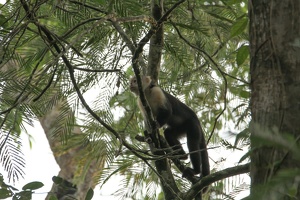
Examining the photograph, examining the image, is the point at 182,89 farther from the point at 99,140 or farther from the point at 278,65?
the point at 278,65

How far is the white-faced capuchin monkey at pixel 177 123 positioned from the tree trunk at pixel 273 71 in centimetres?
292

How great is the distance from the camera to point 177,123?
5.20 meters

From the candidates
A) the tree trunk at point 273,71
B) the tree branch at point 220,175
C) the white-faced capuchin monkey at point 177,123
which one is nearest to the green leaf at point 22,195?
the tree branch at point 220,175

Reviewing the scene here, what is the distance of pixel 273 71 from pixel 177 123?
11.5ft

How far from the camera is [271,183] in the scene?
2.71 feet

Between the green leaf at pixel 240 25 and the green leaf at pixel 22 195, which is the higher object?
the green leaf at pixel 240 25

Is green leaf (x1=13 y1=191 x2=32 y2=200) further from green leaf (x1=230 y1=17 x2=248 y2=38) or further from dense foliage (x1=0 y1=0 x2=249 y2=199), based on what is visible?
green leaf (x1=230 y1=17 x2=248 y2=38)

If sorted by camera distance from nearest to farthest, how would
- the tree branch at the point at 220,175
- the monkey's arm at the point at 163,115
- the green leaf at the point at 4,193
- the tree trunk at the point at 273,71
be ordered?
the tree trunk at the point at 273,71
the green leaf at the point at 4,193
the tree branch at the point at 220,175
the monkey's arm at the point at 163,115

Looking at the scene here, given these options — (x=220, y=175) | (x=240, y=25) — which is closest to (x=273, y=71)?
(x=240, y=25)

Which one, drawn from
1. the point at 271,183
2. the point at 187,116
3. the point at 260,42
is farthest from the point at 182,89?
the point at 271,183

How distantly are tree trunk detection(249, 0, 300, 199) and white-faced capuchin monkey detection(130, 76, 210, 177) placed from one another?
2923 millimetres

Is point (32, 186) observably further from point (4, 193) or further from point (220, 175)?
point (220, 175)

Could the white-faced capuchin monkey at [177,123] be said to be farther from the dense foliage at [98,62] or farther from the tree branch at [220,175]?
the tree branch at [220,175]

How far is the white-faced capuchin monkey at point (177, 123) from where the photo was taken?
192 inches
